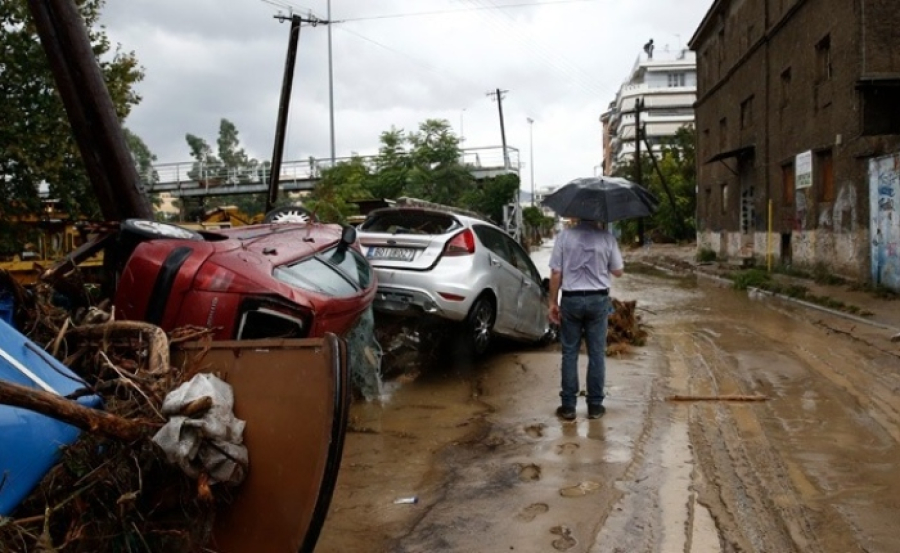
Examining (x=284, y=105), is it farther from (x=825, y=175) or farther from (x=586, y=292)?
(x=586, y=292)

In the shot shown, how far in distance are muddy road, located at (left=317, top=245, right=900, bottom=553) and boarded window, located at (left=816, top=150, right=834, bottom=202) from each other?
12088 mm

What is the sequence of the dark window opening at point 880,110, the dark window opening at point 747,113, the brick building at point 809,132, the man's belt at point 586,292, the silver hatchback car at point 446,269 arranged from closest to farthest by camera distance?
the man's belt at point 586,292
the silver hatchback car at point 446,269
the brick building at point 809,132
the dark window opening at point 880,110
the dark window opening at point 747,113

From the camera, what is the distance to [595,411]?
21.3 ft

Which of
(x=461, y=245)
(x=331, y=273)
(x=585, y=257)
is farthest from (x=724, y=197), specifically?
(x=331, y=273)

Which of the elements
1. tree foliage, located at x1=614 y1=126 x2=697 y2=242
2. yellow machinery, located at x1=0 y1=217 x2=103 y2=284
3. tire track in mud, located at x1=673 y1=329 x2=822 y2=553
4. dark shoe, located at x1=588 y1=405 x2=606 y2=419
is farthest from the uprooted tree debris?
tree foliage, located at x1=614 y1=126 x2=697 y2=242

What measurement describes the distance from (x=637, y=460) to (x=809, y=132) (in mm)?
19002

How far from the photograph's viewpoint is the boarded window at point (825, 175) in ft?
65.8

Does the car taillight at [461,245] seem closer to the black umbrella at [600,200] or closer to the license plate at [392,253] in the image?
the license plate at [392,253]

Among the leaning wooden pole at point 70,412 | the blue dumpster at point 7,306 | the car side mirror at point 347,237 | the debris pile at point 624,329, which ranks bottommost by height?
the debris pile at point 624,329

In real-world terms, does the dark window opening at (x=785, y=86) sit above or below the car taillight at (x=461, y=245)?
above

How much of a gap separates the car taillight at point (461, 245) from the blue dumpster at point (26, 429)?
515 cm

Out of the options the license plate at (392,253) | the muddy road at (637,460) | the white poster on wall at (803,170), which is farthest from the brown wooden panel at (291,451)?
the white poster on wall at (803,170)

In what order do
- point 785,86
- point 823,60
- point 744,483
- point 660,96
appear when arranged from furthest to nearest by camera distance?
point 660,96, point 785,86, point 823,60, point 744,483

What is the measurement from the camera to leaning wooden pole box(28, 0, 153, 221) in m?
7.80
